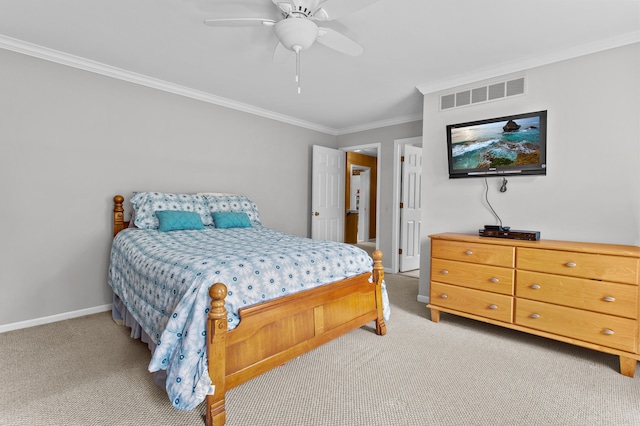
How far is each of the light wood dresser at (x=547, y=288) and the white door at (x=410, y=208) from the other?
2.10 m

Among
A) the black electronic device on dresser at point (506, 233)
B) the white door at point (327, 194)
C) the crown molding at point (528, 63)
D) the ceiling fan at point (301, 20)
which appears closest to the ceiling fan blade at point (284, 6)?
the ceiling fan at point (301, 20)

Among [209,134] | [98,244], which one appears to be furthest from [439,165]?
[98,244]

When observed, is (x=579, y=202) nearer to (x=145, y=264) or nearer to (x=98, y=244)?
(x=145, y=264)

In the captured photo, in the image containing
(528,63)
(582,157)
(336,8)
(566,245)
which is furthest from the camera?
(528,63)

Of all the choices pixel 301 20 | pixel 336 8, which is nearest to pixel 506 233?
pixel 336 8

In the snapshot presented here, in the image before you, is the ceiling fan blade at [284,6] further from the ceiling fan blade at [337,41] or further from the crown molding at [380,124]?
the crown molding at [380,124]

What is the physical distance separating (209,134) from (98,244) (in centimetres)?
182

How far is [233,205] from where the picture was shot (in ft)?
13.3

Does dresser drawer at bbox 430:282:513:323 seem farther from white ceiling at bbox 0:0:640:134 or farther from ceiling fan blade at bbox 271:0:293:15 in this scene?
ceiling fan blade at bbox 271:0:293:15

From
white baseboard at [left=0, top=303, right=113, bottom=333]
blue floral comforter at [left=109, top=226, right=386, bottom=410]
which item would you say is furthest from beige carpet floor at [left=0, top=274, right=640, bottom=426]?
blue floral comforter at [left=109, top=226, right=386, bottom=410]

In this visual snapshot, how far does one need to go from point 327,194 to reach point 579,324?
3.91 metres

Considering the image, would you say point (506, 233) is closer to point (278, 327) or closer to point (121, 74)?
point (278, 327)

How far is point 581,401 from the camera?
190 centimetres

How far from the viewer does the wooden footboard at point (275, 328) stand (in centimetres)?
164
